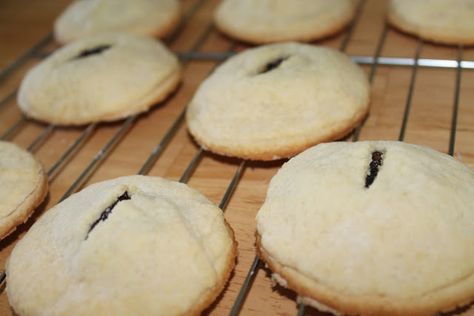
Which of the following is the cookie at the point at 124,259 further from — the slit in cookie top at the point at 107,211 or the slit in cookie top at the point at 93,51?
the slit in cookie top at the point at 93,51

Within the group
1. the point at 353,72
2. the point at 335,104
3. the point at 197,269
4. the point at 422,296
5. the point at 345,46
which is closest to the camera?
the point at 422,296

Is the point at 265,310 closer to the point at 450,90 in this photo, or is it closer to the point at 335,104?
the point at 335,104

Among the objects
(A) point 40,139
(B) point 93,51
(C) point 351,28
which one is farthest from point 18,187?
(C) point 351,28

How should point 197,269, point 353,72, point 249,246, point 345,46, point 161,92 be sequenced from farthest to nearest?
1. point 345,46
2. point 161,92
3. point 353,72
4. point 249,246
5. point 197,269

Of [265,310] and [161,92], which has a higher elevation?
[161,92]

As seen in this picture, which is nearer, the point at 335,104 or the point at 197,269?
the point at 197,269

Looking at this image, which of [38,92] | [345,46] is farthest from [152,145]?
[345,46]

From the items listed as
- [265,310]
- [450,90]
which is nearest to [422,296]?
[265,310]
